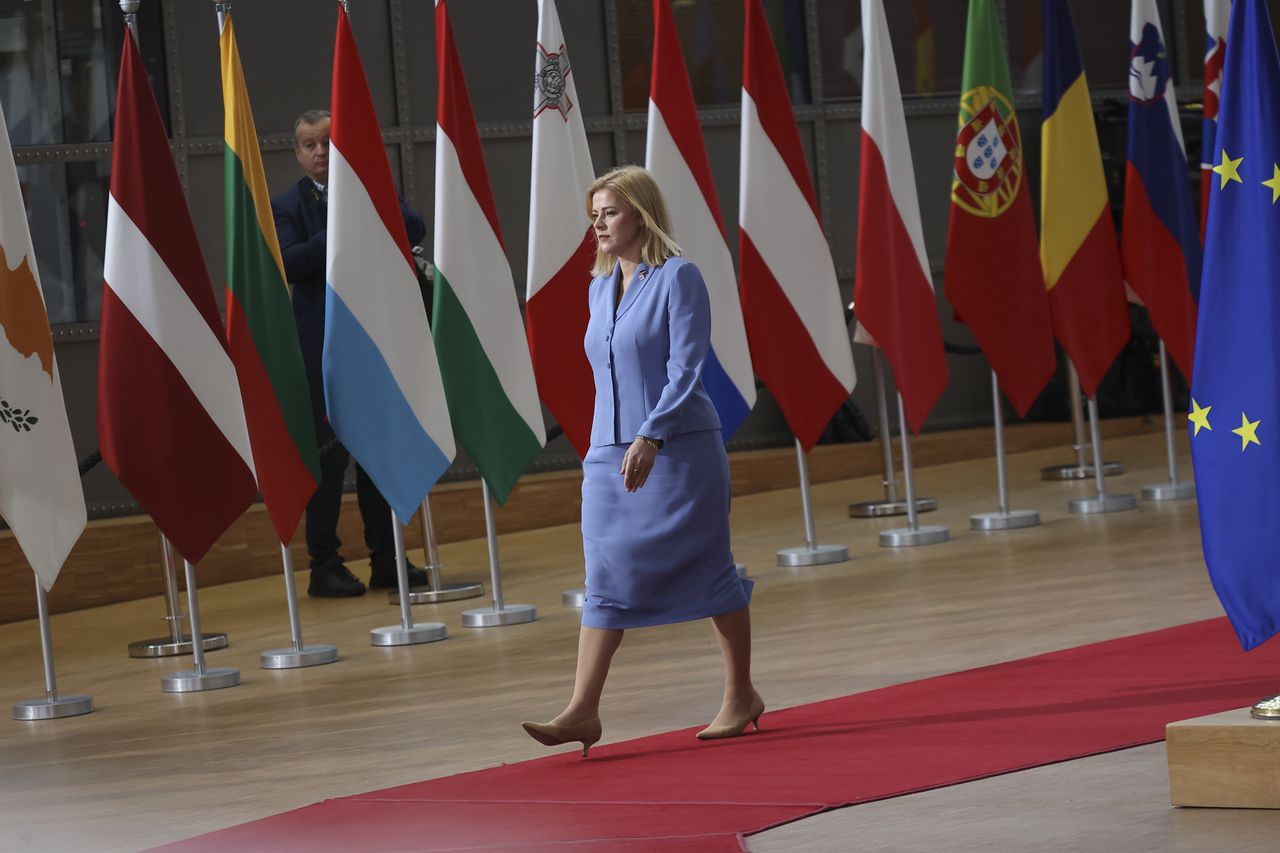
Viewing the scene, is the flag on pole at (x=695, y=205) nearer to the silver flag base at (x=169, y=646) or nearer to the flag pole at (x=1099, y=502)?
the silver flag base at (x=169, y=646)

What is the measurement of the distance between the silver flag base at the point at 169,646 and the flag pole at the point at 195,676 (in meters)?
0.79

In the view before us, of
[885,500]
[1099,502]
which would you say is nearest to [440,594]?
[885,500]

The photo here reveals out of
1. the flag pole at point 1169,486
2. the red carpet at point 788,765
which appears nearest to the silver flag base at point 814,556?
the flag pole at point 1169,486

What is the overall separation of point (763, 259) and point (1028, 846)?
4.69 m

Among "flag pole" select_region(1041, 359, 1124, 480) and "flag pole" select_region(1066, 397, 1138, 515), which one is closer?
"flag pole" select_region(1066, 397, 1138, 515)

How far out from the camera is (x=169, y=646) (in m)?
7.13

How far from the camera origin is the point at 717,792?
3.85m

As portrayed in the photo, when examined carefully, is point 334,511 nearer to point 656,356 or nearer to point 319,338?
point 319,338

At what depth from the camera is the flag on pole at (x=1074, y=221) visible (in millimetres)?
8547

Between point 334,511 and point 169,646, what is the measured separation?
3.54ft

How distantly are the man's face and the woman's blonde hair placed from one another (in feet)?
9.73

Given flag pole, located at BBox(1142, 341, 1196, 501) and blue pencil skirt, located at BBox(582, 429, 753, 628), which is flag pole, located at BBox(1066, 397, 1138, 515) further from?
blue pencil skirt, located at BBox(582, 429, 753, 628)

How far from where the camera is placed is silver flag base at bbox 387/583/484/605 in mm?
7828

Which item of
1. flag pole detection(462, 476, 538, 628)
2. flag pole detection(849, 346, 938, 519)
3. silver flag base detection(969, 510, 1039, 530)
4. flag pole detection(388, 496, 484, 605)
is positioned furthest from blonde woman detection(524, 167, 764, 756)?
flag pole detection(849, 346, 938, 519)
